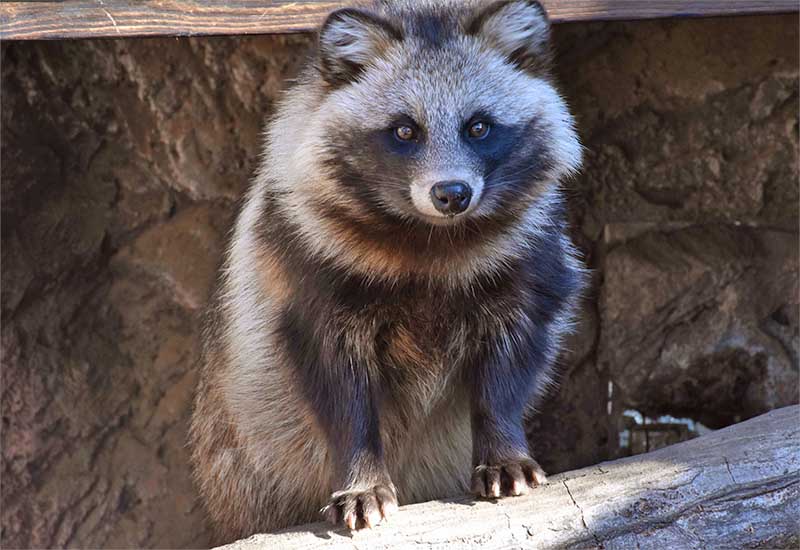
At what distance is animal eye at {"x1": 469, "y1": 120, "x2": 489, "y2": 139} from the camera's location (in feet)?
11.2

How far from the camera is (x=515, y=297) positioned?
367cm

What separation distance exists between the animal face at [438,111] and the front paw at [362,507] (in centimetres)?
86

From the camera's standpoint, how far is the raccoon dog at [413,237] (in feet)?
11.2

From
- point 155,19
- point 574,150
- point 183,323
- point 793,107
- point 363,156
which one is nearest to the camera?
point 363,156

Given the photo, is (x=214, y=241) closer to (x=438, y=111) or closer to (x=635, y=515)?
(x=438, y=111)

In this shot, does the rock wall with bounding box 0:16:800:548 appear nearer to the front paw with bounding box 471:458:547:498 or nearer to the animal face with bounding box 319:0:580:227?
the animal face with bounding box 319:0:580:227

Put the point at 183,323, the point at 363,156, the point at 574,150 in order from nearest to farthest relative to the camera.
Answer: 1. the point at 363,156
2. the point at 574,150
3. the point at 183,323

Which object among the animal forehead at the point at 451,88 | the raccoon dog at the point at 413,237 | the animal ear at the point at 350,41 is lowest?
the raccoon dog at the point at 413,237

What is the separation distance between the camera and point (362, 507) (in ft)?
11.1


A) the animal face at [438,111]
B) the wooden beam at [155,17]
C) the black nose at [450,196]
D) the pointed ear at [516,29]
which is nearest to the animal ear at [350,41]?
the animal face at [438,111]

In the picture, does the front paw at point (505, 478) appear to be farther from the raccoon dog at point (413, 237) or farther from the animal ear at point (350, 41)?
the animal ear at point (350, 41)

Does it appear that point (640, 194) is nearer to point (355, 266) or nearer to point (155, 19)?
point (355, 266)

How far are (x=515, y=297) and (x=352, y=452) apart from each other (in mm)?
754

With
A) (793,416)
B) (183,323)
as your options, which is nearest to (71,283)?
(183,323)
